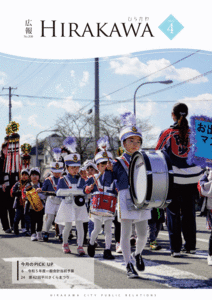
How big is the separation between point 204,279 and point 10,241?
15.4 ft

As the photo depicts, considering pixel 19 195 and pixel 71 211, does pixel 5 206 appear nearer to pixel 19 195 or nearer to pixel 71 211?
pixel 19 195

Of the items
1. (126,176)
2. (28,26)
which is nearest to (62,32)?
(28,26)

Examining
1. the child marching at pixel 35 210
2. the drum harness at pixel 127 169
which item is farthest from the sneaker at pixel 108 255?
the child marching at pixel 35 210

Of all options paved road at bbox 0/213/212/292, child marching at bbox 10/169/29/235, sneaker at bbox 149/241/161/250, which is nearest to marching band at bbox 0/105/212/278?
paved road at bbox 0/213/212/292

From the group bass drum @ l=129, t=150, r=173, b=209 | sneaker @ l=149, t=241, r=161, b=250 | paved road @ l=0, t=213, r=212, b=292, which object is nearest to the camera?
paved road @ l=0, t=213, r=212, b=292

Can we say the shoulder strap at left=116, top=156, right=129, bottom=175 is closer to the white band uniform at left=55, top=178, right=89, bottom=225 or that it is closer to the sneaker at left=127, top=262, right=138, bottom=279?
the sneaker at left=127, top=262, right=138, bottom=279

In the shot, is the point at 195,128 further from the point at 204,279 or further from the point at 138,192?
the point at 204,279

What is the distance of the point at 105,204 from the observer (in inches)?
255

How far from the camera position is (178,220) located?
21.2ft

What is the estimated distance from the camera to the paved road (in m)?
4.40

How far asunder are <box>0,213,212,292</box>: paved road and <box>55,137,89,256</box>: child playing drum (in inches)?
13.2

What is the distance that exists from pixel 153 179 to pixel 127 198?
74cm

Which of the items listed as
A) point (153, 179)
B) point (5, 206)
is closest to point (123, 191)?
point (153, 179)

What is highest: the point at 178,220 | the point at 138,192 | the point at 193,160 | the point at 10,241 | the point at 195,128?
the point at 195,128
